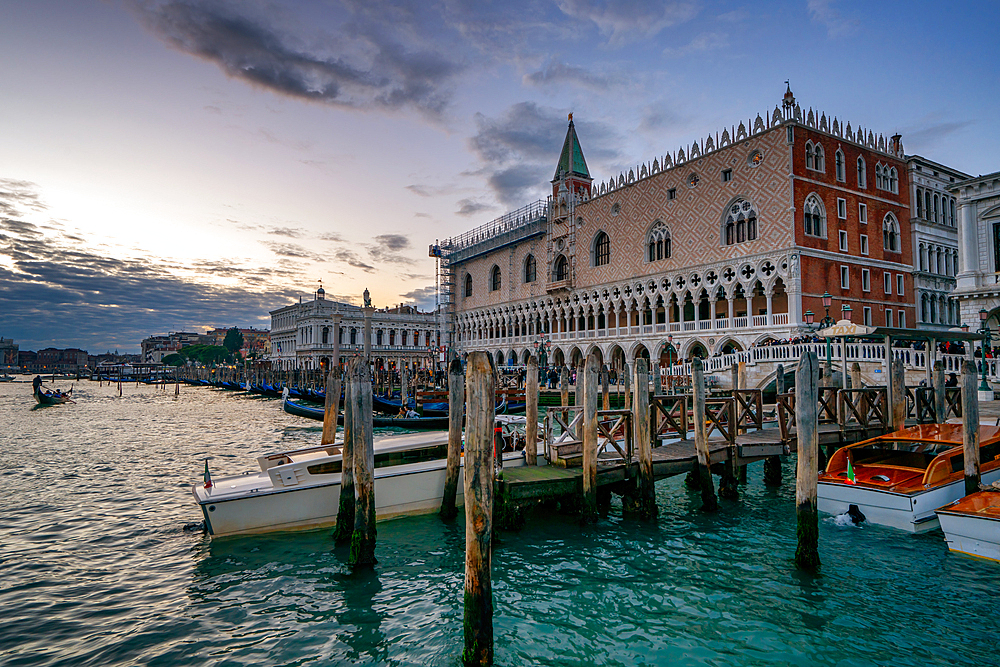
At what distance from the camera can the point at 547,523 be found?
7887 millimetres

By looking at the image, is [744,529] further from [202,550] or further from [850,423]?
[202,550]

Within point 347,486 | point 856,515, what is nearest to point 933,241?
point 856,515

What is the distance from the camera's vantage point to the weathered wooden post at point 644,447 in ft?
25.6

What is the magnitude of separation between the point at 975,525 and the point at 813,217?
71.1 feet

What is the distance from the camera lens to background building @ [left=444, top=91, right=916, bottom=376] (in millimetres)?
24422

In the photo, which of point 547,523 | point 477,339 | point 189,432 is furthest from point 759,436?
point 477,339

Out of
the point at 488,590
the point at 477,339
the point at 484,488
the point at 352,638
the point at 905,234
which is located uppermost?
the point at 905,234

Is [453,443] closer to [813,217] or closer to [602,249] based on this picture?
[813,217]

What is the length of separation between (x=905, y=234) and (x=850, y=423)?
22923 millimetres

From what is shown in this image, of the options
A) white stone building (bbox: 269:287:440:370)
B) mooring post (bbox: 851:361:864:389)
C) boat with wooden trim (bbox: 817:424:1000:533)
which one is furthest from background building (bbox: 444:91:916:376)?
white stone building (bbox: 269:287:440:370)

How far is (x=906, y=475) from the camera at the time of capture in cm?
785

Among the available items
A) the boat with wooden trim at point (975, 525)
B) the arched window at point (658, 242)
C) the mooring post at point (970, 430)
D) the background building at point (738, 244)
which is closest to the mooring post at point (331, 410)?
the boat with wooden trim at point (975, 525)

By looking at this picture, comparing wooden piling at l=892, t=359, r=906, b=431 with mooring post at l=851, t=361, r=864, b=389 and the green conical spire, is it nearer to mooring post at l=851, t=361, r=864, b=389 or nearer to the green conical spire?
mooring post at l=851, t=361, r=864, b=389

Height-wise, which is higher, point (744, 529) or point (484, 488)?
point (484, 488)
